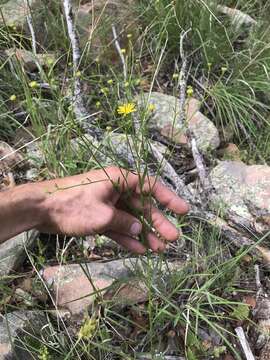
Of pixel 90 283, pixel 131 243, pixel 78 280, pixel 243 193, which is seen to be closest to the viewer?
pixel 131 243

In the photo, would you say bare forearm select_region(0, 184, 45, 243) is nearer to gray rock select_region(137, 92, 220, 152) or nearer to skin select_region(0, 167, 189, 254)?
skin select_region(0, 167, 189, 254)

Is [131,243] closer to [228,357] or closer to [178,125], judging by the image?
[228,357]

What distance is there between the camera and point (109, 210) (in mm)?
1803

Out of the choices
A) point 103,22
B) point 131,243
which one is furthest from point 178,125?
point 131,243

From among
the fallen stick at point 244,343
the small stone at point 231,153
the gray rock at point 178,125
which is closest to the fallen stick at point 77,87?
the gray rock at point 178,125

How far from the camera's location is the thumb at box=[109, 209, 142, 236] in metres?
1.82

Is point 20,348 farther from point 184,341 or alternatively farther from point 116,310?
point 184,341

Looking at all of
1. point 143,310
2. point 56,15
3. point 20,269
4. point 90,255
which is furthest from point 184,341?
point 56,15

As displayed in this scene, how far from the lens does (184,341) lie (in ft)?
6.48

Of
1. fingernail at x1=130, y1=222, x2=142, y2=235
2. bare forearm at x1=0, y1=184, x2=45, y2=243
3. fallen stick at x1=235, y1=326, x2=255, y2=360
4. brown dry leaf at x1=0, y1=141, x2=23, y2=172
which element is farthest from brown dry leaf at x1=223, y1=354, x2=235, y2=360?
brown dry leaf at x1=0, y1=141, x2=23, y2=172

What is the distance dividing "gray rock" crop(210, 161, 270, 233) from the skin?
0.57m

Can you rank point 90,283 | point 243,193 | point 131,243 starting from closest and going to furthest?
point 131,243, point 90,283, point 243,193

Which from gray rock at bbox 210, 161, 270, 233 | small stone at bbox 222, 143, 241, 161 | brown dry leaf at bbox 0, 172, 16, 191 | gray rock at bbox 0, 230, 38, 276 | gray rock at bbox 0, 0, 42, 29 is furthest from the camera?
gray rock at bbox 0, 0, 42, 29

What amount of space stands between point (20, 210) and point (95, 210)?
0.29m
